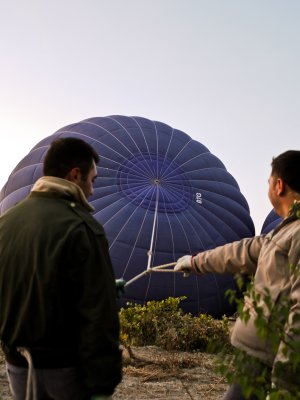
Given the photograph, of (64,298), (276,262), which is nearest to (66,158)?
(64,298)

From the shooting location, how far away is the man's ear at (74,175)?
2.34m

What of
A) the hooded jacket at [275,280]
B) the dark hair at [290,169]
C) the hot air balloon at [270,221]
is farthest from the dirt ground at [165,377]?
the hot air balloon at [270,221]

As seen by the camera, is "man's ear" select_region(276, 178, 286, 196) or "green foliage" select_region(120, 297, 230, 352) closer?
"man's ear" select_region(276, 178, 286, 196)

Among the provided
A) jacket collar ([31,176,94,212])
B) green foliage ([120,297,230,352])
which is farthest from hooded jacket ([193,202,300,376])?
green foliage ([120,297,230,352])

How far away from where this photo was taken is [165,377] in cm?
634

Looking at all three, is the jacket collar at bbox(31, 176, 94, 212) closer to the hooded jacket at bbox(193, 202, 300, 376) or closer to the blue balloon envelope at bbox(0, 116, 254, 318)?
the hooded jacket at bbox(193, 202, 300, 376)

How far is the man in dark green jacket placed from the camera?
2080 millimetres

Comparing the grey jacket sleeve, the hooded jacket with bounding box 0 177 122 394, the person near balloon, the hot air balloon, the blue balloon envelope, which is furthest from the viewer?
the hot air balloon

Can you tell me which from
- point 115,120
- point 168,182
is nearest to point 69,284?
A: point 168,182

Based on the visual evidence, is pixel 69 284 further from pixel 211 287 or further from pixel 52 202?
pixel 211 287

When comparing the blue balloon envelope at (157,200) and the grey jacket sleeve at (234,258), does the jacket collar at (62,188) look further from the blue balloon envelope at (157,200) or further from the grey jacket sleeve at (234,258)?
the blue balloon envelope at (157,200)

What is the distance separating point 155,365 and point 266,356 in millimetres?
4438

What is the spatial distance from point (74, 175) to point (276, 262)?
86cm

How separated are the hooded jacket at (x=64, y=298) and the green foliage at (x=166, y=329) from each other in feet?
18.2
